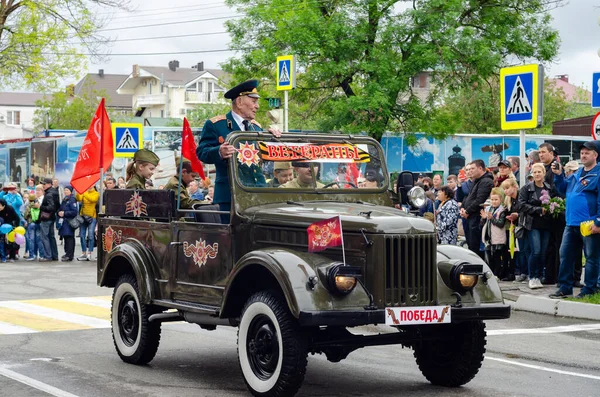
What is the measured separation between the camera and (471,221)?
54.5ft

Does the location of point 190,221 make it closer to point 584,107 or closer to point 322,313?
point 322,313

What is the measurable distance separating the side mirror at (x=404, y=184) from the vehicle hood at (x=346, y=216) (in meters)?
0.43

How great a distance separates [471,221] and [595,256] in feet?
11.8

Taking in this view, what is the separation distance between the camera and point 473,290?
7375 mm

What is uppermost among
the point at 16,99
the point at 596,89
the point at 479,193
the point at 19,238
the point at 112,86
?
the point at 112,86

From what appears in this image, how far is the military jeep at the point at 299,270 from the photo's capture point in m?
6.88

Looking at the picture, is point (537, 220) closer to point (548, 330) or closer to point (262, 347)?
point (548, 330)

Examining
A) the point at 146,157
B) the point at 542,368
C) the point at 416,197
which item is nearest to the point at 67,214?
the point at 146,157

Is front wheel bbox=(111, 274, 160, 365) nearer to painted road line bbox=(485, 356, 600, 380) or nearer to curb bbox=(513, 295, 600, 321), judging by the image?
painted road line bbox=(485, 356, 600, 380)

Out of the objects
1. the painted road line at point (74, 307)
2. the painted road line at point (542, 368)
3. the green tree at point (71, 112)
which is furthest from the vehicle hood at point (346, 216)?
the green tree at point (71, 112)

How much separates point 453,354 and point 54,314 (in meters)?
6.43

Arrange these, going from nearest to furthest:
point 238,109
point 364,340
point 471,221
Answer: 1. point 364,340
2. point 238,109
3. point 471,221

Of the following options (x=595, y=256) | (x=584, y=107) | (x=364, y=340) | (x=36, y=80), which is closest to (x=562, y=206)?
(x=595, y=256)

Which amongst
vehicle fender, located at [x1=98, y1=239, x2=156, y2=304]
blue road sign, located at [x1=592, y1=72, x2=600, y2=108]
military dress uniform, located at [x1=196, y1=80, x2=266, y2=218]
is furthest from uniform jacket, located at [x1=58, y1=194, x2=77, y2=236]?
military dress uniform, located at [x1=196, y1=80, x2=266, y2=218]
